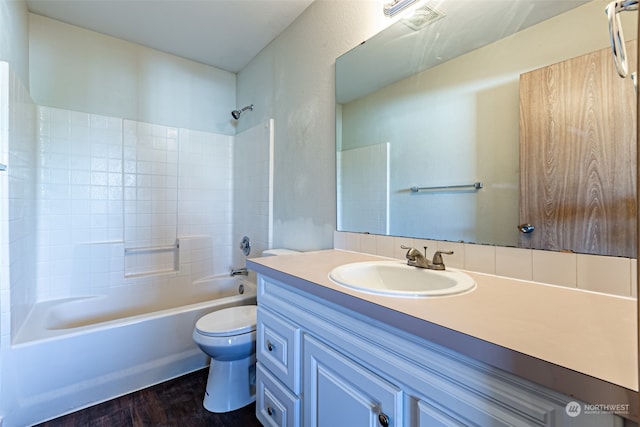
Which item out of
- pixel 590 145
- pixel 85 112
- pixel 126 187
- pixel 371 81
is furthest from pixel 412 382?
pixel 85 112

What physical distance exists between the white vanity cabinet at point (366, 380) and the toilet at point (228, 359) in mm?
246

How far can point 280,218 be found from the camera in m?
2.21

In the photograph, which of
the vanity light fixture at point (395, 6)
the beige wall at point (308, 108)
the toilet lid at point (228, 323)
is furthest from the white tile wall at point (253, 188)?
the vanity light fixture at point (395, 6)

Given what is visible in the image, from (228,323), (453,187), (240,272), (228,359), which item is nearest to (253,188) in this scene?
(240,272)

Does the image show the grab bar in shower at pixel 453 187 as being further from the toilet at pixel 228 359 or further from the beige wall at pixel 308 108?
the toilet at pixel 228 359

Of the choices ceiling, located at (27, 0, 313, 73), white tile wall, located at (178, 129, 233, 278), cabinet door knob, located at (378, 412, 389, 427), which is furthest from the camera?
white tile wall, located at (178, 129, 233, 278)

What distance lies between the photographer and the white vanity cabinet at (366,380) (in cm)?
51

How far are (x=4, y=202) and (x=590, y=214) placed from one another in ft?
7.77

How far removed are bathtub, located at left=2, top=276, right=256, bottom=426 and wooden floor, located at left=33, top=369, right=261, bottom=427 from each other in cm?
Answer: 6

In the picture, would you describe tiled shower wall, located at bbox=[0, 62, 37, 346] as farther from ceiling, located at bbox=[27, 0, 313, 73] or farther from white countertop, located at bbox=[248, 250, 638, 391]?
white countertop, located at bbox=[248, 250, 638, 391]

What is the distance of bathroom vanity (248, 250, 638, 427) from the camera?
451 mm

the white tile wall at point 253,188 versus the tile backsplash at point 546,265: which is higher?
the white tile wall at point 253,188

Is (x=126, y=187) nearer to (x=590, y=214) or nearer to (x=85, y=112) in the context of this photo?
(x=85, y=112)

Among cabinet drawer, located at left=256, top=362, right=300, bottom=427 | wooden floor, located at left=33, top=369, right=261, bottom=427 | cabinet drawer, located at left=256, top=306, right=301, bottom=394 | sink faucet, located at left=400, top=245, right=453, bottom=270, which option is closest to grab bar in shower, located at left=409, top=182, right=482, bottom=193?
sink faucet, located at left=400, top=245, right=453, bottom=270
